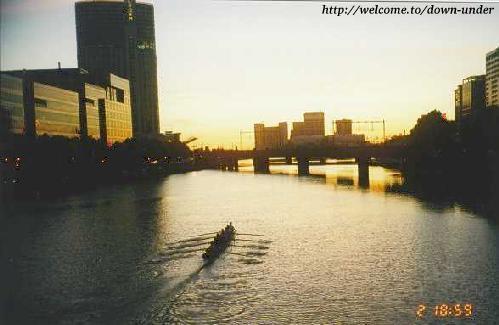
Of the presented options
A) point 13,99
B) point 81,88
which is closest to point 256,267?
point 13,99

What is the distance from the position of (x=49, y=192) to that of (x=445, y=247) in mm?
60311

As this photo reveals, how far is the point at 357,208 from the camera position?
187 ft

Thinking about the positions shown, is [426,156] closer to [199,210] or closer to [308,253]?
[199,210]

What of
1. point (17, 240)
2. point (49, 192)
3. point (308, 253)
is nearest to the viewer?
point (308, 253)

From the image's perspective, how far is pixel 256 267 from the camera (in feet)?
100

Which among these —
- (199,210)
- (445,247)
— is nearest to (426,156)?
(199,210)

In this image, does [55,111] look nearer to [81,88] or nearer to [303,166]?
[81,88]
